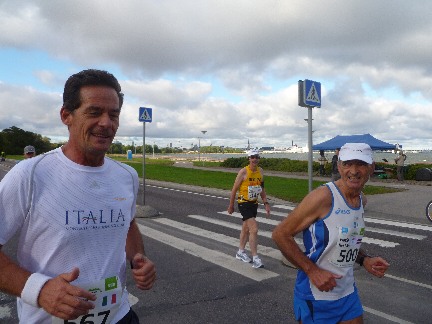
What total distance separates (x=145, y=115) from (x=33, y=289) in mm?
11077

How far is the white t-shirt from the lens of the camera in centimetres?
181

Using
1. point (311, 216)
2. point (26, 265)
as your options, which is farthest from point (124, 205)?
point (311, 216)

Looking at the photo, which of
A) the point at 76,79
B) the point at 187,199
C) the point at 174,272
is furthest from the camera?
the point at 187,199

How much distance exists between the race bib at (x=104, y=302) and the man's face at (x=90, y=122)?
0.65m

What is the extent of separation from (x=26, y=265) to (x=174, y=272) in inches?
187

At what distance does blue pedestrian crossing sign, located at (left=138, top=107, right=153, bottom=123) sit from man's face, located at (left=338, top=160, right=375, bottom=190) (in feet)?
32.8

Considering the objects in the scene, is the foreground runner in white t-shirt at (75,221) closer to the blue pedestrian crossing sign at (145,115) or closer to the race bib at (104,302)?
the race bib at (104,302)

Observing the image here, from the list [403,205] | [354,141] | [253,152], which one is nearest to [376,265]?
[253,152]

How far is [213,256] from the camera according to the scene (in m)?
7.50

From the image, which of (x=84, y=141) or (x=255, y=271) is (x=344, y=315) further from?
(x=255, y=271)

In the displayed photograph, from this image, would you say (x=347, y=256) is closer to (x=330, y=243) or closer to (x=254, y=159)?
(x=330, y=243)

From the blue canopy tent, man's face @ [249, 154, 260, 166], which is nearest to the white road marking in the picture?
man's face @ [249, 154, 260, 166]

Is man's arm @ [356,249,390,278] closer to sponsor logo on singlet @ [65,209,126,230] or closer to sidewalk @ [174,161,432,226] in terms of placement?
sponsor logo on singlet @ [65,209,126,230]

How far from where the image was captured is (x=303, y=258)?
2859 mm
